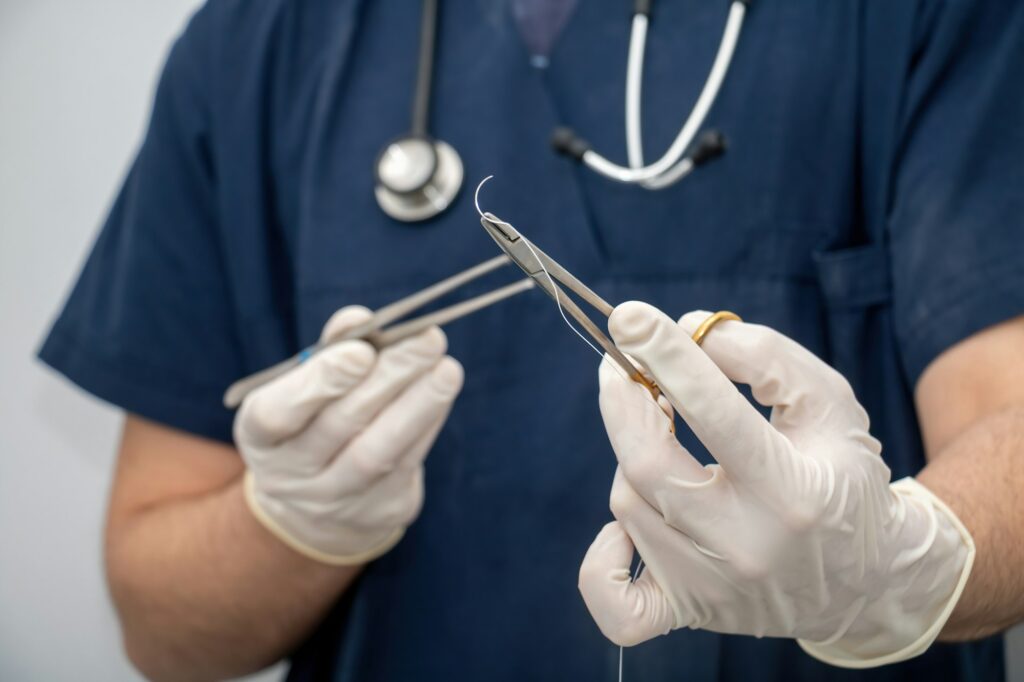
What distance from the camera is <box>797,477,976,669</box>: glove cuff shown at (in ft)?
1.65

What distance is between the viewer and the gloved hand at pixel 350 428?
0.65m

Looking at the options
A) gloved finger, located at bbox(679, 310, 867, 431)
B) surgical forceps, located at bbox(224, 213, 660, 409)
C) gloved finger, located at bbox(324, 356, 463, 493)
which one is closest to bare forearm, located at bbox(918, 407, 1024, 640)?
gloved finger, located at bbox(679, 310, 867, 431)

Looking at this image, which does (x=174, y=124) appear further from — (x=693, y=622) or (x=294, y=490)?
(x=693, y=622)

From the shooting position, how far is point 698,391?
412 millimetres

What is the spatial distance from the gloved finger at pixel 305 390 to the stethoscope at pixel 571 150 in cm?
15

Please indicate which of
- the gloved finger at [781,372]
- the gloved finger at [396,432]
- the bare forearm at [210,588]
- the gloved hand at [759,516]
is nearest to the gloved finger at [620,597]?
the gloved hand at [759,516]

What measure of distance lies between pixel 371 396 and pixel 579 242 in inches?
8.4

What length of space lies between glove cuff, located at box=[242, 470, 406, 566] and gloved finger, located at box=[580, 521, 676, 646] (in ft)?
1.00

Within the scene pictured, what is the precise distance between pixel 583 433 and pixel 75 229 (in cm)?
81

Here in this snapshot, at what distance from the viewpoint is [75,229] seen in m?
1.12

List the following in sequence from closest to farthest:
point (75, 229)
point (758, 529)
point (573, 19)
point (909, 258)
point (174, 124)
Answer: point (758, 529)
point (909, 258)
point (573, 19)
point (174, 124)
point (75, 229)

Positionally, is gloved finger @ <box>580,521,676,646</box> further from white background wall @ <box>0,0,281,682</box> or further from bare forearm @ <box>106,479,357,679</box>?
white background wall @ <box>0,0,281,682</box>

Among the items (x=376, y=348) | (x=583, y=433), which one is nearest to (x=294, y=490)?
(x=376, y=348)

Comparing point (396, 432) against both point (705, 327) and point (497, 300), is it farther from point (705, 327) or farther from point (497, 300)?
point (705, 327)
